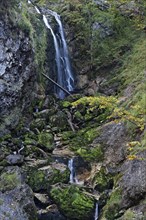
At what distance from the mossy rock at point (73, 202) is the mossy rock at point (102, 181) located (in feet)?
2.47

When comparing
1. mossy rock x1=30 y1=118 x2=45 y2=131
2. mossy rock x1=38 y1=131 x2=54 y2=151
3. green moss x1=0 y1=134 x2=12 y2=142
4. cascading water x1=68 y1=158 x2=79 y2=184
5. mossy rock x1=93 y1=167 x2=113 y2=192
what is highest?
green moss x1=0 y1=134 x2=12 y2=142

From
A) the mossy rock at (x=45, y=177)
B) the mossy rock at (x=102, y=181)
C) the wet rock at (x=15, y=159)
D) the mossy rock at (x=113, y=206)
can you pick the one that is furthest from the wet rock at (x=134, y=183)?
the wet rock at (x=15, y=159)

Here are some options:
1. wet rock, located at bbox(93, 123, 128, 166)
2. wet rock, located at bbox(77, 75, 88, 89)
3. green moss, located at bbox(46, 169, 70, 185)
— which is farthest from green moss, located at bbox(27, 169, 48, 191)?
wet rock, located at bbox(77, 75, 88, 89)

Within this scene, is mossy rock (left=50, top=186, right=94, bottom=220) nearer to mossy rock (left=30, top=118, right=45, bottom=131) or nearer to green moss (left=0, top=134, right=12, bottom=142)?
green moss (left=0, top=134, right=12, bottom=142)

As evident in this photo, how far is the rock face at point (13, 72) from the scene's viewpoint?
15.1 metres

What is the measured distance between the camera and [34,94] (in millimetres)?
18375

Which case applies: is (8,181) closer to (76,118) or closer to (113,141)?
(113,141)

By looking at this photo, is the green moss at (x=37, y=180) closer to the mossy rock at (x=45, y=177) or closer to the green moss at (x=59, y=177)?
the mossy rock at (x=45, y=177)

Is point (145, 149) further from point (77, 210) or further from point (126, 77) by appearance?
point (126, 77)

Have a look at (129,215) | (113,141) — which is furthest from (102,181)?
(129,215)

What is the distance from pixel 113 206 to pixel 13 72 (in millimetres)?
8397

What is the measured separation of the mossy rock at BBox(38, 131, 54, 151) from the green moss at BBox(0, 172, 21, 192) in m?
3.30

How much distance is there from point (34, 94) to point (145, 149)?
930 centimetres

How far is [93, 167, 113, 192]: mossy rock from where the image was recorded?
11398 mm
